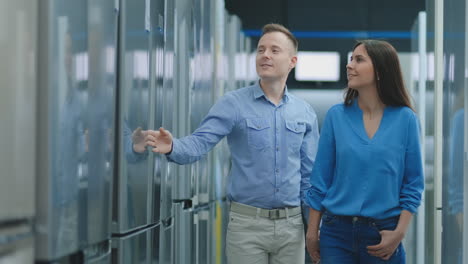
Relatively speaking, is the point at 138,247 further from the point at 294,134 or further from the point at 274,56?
the point at 274,56

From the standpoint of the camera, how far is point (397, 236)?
116 inches

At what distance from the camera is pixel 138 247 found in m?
3.08

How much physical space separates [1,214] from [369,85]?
166 centimetres

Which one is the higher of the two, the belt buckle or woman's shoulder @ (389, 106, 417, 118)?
woman's shoulder @ (389, 106, 417, 118)

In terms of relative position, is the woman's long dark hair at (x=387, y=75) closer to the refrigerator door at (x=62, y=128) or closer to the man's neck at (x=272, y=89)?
the man's neck at (x=272, y=89)

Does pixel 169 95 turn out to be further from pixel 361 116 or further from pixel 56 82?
pixel 56 82

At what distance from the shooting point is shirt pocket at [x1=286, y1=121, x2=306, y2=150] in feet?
12.3

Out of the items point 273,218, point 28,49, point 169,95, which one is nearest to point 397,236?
point 273,218

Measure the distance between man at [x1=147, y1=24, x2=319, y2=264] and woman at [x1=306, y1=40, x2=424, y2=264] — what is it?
0.45 metres

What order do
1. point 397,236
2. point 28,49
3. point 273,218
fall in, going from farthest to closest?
point 273,218 → point 397,236 → point 28,49

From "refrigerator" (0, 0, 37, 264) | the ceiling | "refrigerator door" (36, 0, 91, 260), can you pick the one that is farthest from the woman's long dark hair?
the ceiling

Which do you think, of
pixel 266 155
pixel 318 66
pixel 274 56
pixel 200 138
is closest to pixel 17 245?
pixel 200 138

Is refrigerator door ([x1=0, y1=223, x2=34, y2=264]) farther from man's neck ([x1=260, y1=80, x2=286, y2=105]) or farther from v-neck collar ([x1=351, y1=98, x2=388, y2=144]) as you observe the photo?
man's neck ([x1=260, y1=80, x2=286, y2=105])

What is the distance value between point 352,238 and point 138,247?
0.80 metres
